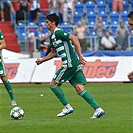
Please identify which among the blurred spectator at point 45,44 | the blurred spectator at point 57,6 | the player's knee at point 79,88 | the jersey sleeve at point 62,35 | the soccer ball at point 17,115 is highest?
the jersey sleeve at point 62,35

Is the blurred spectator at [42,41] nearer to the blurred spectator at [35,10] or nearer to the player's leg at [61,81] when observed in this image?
the blurred spectator at [35,10]

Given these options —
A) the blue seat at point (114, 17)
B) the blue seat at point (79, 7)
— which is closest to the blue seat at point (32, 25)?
the blue seat at point (79, 7)

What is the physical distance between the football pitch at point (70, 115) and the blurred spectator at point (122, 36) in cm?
Result: 654

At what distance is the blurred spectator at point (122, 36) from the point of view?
29.5 m

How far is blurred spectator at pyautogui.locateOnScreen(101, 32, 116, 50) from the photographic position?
29381mm

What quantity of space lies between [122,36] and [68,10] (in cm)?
434

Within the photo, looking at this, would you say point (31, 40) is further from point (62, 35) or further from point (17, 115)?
point (17, 115)

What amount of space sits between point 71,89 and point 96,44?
6.88 meters

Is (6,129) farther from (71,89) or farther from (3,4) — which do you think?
(3,4)

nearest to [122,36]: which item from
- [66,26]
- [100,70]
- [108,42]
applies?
[108,42]

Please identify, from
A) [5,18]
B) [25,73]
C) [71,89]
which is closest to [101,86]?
[71,89]

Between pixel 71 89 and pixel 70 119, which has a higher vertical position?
pixel 70 119

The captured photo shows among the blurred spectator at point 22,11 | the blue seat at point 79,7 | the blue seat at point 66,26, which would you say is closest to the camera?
the blue seat at point 66,26

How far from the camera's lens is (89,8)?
33.7m
